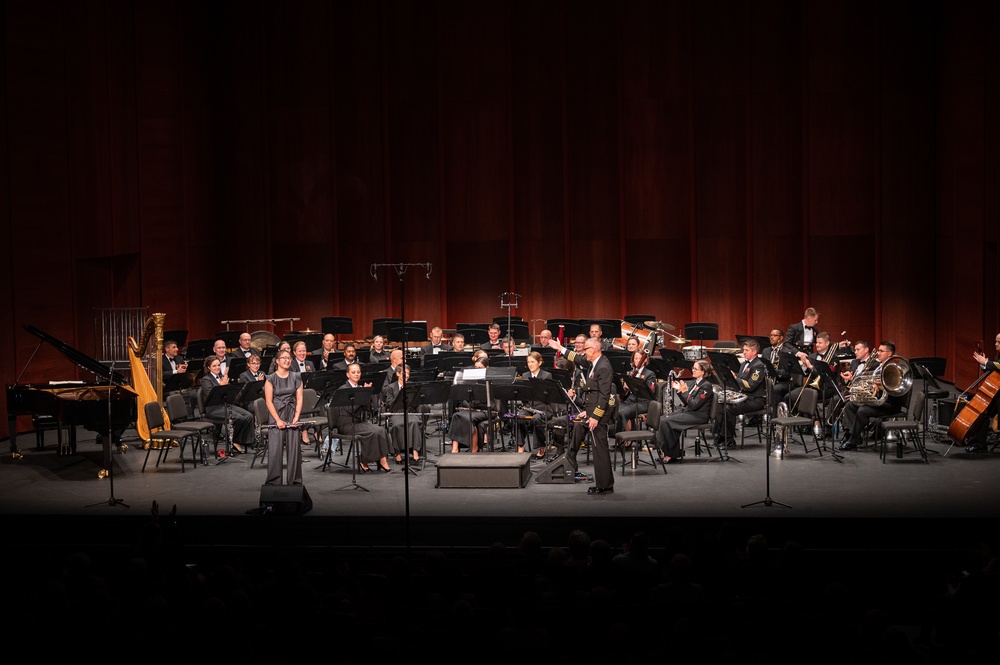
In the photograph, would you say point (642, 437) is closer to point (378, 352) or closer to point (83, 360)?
point (378, 352)

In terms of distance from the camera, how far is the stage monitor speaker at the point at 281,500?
11031mm

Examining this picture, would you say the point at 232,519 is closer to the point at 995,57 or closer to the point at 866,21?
the point at 995,57

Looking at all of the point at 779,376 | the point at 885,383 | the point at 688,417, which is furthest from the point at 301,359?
the point at 885,383

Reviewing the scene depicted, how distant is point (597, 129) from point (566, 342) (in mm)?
5063

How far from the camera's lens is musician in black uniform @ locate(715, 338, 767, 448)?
13867 millimetres

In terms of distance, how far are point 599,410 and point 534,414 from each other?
2106 mm

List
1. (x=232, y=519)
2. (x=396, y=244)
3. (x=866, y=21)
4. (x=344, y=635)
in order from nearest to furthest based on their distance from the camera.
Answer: (x=344, y=635) → (x=232, y=519) → (x=866, y=21) → (x=396, y=244)

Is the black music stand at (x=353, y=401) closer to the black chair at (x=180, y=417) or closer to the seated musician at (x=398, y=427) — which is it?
the seated musician at (x=398, y=427)

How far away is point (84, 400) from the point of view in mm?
12484

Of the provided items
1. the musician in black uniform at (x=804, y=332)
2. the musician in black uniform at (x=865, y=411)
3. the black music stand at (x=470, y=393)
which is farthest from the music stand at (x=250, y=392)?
the musician in black uniform at (x=804, y=332)

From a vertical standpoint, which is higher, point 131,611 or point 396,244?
point 396,244

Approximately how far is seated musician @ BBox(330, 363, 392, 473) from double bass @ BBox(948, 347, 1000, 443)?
6803 millimetres

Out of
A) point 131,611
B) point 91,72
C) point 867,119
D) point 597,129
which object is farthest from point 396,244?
point 131,611

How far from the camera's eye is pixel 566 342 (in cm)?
1806
